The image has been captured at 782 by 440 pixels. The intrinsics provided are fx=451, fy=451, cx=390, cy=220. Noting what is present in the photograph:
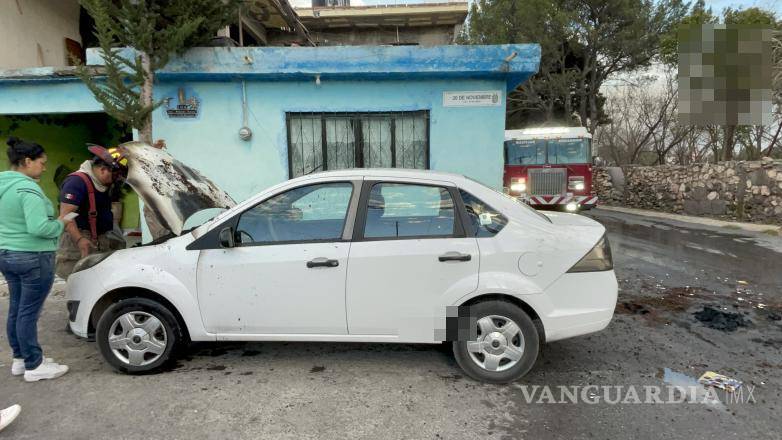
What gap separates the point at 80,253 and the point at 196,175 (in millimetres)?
1344

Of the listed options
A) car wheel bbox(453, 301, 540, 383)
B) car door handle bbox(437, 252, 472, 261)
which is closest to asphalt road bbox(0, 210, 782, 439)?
car wheel bbox(453, 301, 540, 383)

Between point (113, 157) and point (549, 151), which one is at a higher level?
point (549, 151)

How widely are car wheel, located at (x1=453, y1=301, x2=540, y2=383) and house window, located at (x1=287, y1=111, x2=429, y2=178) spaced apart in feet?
13.9

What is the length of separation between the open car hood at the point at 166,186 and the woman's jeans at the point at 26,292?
31.6 inches

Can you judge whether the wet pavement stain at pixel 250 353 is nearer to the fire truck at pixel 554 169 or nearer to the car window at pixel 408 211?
the car window at pixel 408 211

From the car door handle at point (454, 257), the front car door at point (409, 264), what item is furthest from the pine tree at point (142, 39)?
the car door handle at point (454, 257)

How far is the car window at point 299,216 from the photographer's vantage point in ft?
11.3

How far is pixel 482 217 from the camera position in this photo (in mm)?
3377

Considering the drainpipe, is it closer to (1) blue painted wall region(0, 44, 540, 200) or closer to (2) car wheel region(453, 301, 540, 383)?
(1) blue painted wall region(0, 44, 540, 200)

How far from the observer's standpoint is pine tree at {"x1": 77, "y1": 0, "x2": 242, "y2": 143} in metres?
5.85

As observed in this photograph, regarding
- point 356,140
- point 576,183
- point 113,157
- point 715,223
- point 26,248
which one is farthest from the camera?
point 576,183

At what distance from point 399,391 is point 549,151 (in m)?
11.5

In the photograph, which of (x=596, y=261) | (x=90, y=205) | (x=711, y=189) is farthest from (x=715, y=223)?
(x=90, y=205)

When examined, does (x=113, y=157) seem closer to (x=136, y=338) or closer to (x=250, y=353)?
(x=136, y=338)
